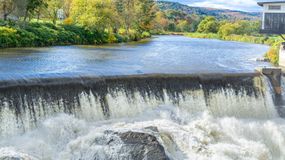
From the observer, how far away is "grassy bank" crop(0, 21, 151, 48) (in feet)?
90.7

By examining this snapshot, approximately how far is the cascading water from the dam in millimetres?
27

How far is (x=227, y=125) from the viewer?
14016 mm

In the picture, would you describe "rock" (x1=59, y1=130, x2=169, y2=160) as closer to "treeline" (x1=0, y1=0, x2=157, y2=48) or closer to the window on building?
"treeline" (x1=0, y1=0, x2=157, y2=48)

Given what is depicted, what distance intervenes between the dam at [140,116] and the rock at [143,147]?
0.07ft

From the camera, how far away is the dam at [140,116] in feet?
34.1

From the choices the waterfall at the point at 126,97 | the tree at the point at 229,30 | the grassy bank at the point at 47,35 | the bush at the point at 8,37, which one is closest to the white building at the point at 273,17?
the waterfall at the point at 126,97

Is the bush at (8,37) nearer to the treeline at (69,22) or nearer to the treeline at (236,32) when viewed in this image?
the treeline at (69,22)

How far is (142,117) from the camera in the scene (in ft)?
44.4

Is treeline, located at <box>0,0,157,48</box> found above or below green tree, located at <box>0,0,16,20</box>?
below

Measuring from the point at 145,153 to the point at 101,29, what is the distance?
103 ft

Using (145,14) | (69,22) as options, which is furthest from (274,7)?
(145,14)

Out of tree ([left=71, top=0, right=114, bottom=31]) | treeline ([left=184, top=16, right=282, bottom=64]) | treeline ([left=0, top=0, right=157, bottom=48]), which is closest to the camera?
treeline ([left=0, top=0, right=157, bottom=48])

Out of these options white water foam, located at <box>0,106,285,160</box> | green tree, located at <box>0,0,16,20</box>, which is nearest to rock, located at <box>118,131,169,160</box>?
white water foam, located at <box>0,106,285,160</box>

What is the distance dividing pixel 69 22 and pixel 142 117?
3052cm
